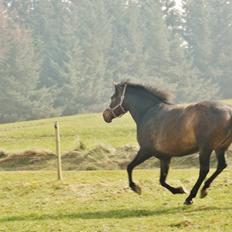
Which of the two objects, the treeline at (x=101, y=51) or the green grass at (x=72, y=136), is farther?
the treeline at (x=101, y=51)

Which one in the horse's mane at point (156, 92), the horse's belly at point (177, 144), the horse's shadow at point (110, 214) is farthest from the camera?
the horse's mane at point (156, 92)

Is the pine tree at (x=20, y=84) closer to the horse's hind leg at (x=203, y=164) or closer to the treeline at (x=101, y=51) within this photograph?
the treeline at (x=101, y=51)

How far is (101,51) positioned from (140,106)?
197ft

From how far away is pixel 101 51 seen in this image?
237ft

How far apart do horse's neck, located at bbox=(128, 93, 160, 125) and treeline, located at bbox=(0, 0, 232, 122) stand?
48064 mm

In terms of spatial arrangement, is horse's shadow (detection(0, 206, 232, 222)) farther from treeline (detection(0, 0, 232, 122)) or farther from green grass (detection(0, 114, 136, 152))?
treeline (detection(0, 0, 232, 122))

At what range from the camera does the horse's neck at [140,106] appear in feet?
40.9

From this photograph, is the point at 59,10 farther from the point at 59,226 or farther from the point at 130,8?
the point at 59,226

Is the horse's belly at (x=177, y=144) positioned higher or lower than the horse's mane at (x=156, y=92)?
lower

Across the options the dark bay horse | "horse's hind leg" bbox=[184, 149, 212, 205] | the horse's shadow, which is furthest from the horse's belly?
the horse's shadow

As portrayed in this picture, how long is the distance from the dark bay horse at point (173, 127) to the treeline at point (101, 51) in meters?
48.0

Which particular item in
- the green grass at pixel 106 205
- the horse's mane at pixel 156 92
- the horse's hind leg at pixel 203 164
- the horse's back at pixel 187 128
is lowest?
the green grass at pixel 106 205

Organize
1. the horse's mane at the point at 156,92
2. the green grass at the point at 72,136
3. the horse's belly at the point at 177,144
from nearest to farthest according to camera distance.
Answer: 1. the horse's belly at the point at 177,144
2. the horse's mane at the point at 156,92
3. the green grass at the point at 72,136

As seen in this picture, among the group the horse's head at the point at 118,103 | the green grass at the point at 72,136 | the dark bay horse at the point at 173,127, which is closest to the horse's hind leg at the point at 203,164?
the dark bay horse at the point at 173,127
